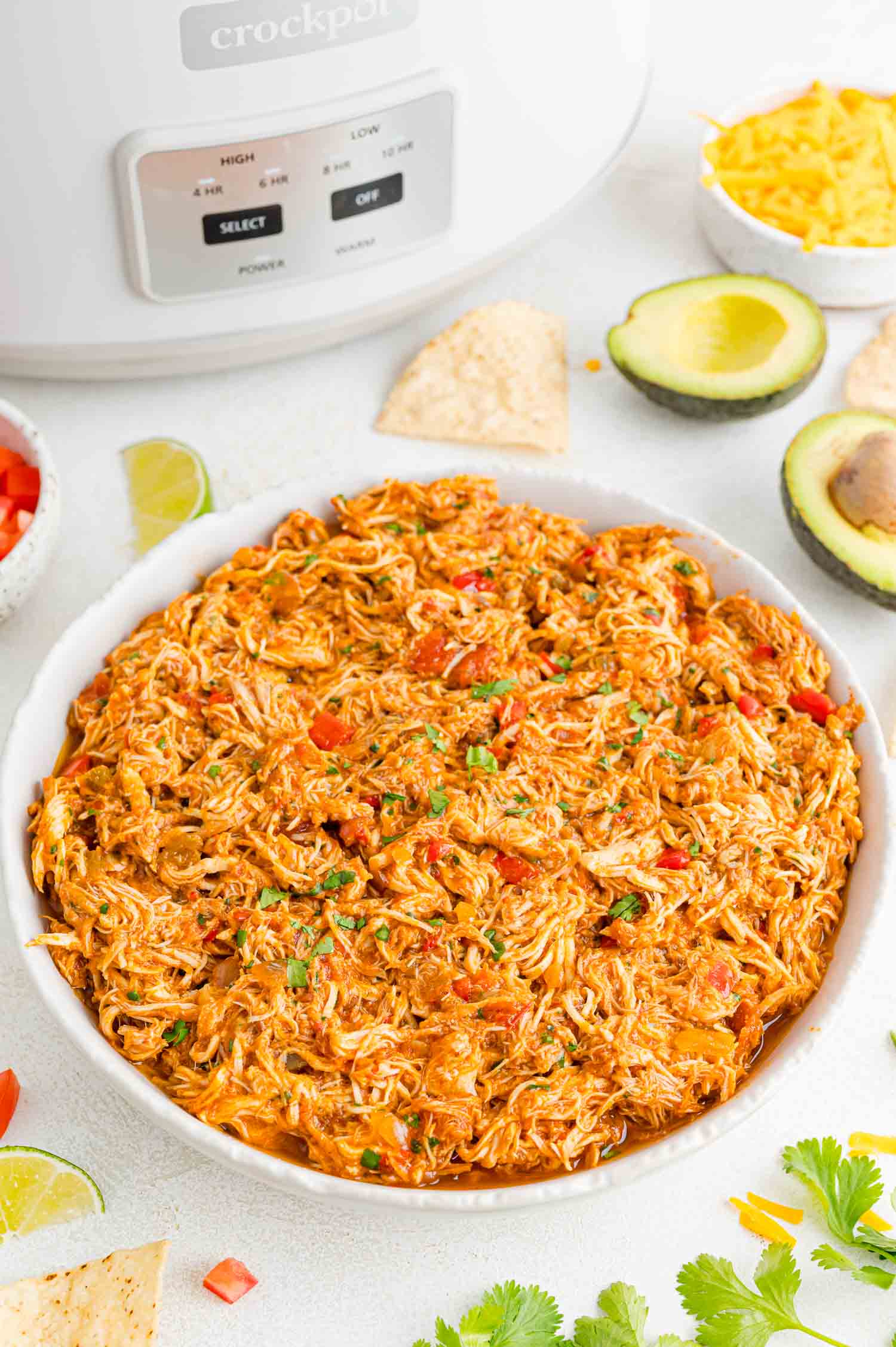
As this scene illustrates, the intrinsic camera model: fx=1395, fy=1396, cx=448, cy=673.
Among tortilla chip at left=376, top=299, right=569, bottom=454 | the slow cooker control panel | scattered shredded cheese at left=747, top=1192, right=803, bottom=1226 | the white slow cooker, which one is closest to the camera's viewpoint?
scattered shredded cheese at left=747, top=1192, right=803, bottom=1226

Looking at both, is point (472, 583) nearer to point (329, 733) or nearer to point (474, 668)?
point (474, 668)

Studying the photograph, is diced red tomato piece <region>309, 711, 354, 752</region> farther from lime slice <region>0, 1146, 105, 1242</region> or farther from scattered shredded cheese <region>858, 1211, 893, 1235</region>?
scattered shredded cheese <region>858, 1211, 893, 1235</region>

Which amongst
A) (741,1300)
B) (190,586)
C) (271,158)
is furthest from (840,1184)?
(271,158)

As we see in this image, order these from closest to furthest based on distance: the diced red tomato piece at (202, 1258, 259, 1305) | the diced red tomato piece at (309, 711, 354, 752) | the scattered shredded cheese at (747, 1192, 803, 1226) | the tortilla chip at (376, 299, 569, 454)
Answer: the diced red tomato piece at (202, 1258, 259, 1305) < the scattered shredded cheese at (747, 1192, 803, 1226) < the diced red tomato piece at (309, 711, 354, 752) < the tortilla chip at (376, 299, 569, 454)

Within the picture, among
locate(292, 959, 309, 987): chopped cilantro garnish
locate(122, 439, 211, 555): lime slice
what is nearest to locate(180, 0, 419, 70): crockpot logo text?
locate(122, 439, 211, 555): lime slice

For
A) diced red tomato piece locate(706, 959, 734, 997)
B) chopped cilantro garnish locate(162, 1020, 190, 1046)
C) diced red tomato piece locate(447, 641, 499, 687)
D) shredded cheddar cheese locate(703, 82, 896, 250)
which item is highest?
shredded cheddar cheese locate(703, 82, 896, 250)

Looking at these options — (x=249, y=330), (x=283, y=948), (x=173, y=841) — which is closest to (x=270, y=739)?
(x=173, y=841)

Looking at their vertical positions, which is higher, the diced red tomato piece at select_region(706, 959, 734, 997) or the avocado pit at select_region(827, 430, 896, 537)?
the avocado pit at select_region(827, 430, 896, 537)
